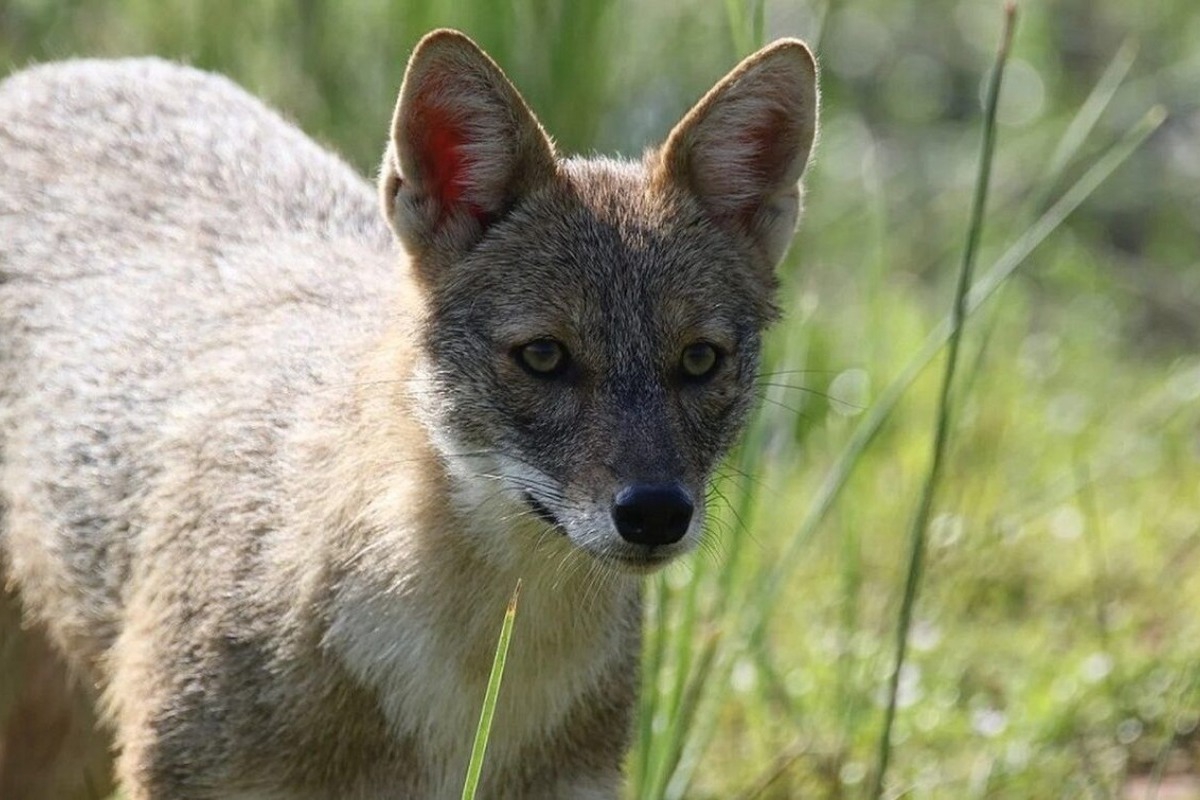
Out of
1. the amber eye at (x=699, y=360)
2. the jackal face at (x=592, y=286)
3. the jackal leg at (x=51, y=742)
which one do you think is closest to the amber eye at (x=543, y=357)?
the jackal face at (x=592, y=286)

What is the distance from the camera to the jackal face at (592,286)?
156 inches

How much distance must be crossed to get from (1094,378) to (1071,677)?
2.39 m

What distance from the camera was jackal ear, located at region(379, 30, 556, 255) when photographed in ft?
13.8

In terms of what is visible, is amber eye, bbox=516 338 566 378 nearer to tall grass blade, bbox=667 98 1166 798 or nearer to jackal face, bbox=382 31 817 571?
jackal face, bbox=382 31 817 571

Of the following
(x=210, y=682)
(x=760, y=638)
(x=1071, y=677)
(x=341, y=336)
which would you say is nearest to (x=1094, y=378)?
(x=1071, y=677)

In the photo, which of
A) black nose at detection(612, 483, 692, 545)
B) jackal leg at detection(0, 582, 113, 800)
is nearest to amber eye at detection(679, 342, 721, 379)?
black nose at detection(612, 483, 692, 545)

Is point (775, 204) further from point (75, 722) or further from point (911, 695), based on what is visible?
point (75, 722)

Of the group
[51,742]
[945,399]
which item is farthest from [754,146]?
[51,742]

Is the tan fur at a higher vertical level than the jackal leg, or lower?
higher

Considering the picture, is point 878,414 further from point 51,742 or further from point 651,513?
point 51,742

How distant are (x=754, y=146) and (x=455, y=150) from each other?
69cm

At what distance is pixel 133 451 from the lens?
4844 mm

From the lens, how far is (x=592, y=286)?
4180 millimetres

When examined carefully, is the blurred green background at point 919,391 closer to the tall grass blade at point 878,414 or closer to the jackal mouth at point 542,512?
the tall grass blade at point 878,414
